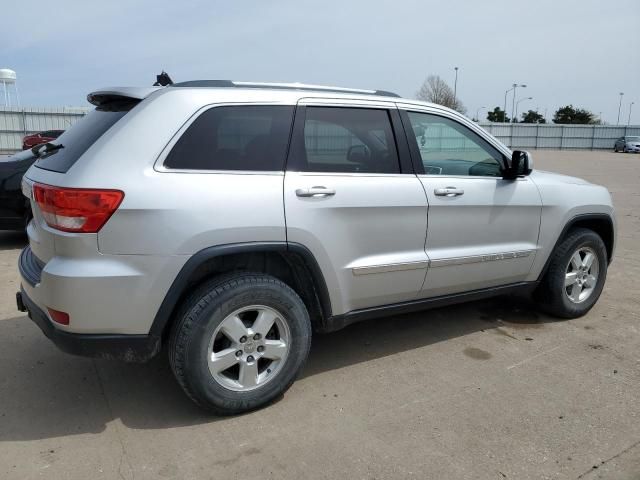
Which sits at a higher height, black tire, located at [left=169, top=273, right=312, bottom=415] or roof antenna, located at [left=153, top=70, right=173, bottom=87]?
roof antenna, located at [left=153, top=70, right=173, bottom=87]

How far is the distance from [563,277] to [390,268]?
1.90 meters

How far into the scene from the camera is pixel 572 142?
51.9 metres

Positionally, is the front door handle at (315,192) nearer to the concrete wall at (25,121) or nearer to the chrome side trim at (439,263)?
the chrome side trim at (439,263)

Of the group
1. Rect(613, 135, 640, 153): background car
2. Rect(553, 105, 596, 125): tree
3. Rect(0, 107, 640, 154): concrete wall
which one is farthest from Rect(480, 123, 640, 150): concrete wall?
Rect(553, 105, 596, 125): tree

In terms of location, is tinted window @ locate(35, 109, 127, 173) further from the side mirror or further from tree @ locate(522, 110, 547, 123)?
tree @ locate(522, 110, 547, 123)

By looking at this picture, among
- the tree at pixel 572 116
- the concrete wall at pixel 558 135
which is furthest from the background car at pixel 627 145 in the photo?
the tree at pixel 572 116

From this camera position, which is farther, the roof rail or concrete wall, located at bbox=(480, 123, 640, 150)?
concrete wall, located at bbox=(480, 123, 640, 150)

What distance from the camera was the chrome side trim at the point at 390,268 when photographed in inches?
131

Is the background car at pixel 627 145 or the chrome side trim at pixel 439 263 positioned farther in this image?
the background car at pixel 627 145

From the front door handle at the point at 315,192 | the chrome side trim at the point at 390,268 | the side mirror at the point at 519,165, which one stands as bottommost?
the chrome side trim at the point at 390,268

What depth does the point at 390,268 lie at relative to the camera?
3.44m

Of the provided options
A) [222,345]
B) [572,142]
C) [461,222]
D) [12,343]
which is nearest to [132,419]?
[222,345]

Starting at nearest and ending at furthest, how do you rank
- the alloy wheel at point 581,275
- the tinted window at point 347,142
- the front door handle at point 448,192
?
the tinted window at point 347,142 < the front door handle at point 448,192 < the alloy wheel at point 581,275

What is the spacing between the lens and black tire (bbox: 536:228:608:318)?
4445 mm
